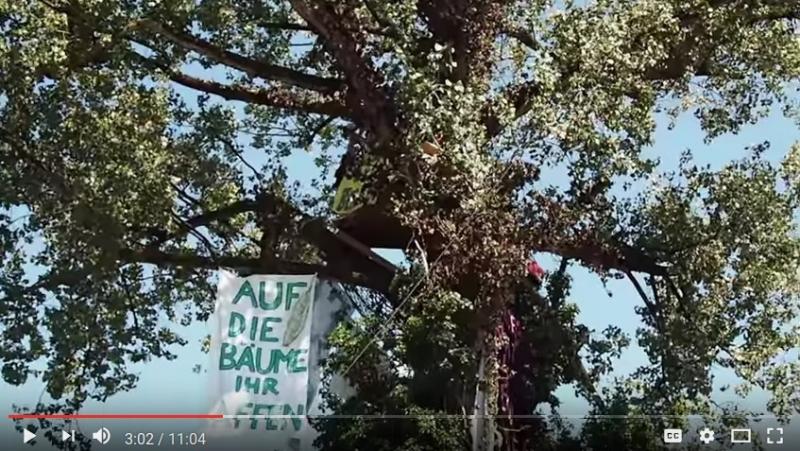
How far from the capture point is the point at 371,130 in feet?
28.5

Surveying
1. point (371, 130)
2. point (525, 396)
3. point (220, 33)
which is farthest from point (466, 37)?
point (525, 396)

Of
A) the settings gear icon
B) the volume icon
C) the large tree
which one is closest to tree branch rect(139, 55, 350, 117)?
the large tree

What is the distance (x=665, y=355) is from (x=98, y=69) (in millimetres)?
5038

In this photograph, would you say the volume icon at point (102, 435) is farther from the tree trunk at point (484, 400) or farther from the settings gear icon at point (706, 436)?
the settings gear icon at point (706, 436)

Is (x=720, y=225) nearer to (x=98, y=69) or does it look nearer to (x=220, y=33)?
(x=220, y=33)

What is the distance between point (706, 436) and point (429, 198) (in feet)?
9.01

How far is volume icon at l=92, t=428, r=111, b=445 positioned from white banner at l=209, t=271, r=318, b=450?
73 cm

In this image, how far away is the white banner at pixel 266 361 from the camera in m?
8.52

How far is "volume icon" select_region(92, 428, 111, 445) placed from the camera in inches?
322

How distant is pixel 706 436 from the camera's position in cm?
848

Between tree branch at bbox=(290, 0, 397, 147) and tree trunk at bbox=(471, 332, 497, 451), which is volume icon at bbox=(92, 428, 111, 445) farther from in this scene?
tree branch at bbox=(290, 0, 397, 147)
